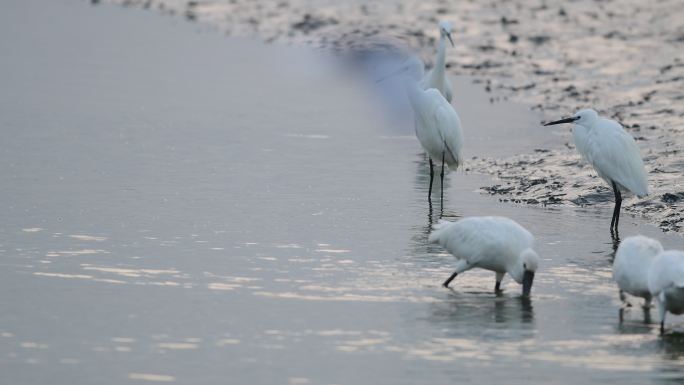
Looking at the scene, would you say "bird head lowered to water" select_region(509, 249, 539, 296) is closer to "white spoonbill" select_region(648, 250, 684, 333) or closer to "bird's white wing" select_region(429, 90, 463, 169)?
"white spoonbill" select_region(648, 250, 684, 333)

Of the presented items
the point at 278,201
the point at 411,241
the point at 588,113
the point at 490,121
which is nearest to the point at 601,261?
the point at 411,241

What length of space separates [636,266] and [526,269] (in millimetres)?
849

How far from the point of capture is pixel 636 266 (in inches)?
404

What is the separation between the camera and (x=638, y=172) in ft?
45.9

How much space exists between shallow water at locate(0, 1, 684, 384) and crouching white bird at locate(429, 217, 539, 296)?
0.69ft

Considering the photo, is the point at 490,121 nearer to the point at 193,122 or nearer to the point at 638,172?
the point at 193,122

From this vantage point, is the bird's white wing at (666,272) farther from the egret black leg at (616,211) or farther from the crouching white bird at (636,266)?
the egret black leg at (616,211)

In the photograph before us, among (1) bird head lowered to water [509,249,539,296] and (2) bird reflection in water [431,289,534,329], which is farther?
(1) bird head lowered to water [509,249,539,296]

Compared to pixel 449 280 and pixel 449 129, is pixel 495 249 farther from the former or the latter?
pixel 449 129

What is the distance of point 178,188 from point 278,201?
1.12 m

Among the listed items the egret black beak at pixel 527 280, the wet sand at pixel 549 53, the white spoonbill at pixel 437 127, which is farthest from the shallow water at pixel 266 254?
the wet sand at pixel 549 53

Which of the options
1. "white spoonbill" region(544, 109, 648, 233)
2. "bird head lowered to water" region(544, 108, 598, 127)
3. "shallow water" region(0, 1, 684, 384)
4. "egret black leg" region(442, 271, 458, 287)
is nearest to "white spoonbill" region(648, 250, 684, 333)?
"shallow water" region(0, 1, 684, 384)

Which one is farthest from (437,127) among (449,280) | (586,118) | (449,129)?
(449,280)

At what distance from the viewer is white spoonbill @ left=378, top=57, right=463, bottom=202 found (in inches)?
614
